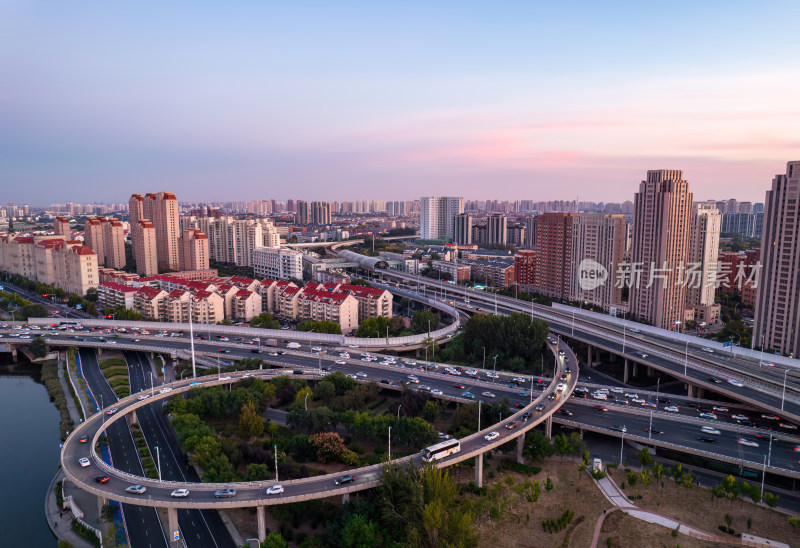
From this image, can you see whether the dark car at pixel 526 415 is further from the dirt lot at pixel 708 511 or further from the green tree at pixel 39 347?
the green tree at pixel 39 347

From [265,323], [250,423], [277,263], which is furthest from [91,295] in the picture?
[250,423]

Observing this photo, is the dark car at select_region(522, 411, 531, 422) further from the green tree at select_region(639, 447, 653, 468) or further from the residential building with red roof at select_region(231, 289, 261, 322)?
the residential building with red roof at select_region(231, 289, 261, 322)

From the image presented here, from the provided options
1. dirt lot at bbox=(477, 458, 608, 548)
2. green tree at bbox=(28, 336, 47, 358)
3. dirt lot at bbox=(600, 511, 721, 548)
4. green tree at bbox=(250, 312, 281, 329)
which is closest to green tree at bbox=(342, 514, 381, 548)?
dirt lot at bbox=(477, 458, 608, 548)

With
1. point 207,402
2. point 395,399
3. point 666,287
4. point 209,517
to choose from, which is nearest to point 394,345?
point 395,399

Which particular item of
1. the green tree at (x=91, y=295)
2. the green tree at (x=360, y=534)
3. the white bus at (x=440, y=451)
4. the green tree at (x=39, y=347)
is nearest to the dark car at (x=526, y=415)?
the white bus at (x=440, y=451)

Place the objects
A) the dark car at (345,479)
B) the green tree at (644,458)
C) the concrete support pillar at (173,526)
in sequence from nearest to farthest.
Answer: the concrete support pillar at (173,526)
the dark car at (345,479)
the green tree at (644,458)

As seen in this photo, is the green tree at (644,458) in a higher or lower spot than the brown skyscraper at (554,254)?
lower
